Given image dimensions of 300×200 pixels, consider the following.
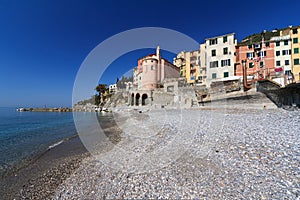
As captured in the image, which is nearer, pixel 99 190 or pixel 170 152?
pixel 99 190

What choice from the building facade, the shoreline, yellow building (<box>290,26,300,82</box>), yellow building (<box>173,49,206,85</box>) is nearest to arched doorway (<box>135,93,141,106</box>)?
yellow building (<box>173,49,206,85</box>)

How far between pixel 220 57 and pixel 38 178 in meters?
29.1

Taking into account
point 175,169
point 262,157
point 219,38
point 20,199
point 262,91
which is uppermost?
point 219,38

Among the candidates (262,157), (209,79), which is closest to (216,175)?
(262,157)

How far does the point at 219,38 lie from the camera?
25.4m

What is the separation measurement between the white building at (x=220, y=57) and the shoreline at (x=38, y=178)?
25719 millimetres

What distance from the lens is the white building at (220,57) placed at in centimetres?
2492

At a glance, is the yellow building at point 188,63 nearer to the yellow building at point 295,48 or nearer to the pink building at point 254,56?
the pink building at point 254,56

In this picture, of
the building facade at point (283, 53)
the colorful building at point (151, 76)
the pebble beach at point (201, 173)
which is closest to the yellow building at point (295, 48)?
the building facade at point (283, 53)

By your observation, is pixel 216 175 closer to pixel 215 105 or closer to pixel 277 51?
pixel 215 105

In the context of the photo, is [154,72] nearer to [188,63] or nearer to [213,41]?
[188,63]

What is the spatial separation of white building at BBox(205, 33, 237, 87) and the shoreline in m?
25.7

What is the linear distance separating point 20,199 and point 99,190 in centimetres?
256

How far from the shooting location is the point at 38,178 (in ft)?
16.7
